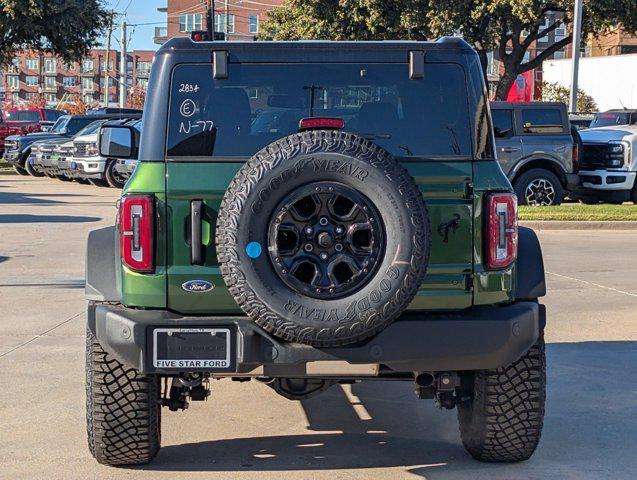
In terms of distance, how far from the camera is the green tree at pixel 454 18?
136 ft

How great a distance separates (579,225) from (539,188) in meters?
2.36

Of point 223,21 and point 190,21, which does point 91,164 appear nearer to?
point 223,21

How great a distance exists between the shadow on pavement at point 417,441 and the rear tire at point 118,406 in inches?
9.9

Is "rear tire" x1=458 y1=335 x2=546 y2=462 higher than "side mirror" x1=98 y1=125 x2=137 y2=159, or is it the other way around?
"side mirror" x1=98 y1=125 x2=137 y2=159

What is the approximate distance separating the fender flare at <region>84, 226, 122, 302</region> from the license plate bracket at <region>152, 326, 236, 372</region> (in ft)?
1.41

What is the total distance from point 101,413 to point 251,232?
1264 millimetres

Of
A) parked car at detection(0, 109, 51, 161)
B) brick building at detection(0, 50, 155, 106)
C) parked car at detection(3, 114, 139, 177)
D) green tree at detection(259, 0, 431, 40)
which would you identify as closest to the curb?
parked car at detection(3, 114, 139, 177)

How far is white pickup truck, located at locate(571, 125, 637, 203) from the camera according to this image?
22469 millimetres

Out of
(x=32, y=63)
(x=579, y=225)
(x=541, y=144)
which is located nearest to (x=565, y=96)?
(x=541, y=144)

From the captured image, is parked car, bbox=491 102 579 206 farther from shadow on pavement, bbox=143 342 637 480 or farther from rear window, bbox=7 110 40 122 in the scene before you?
rear window, bbox=7 110 40 122

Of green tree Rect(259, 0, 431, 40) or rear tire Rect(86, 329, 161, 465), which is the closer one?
rear tire Rect(86, 329, 161, 465)

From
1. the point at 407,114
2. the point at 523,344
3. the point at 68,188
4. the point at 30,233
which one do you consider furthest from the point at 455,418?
the point at 68,188

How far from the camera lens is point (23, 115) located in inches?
1799

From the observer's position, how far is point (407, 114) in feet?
18.1
